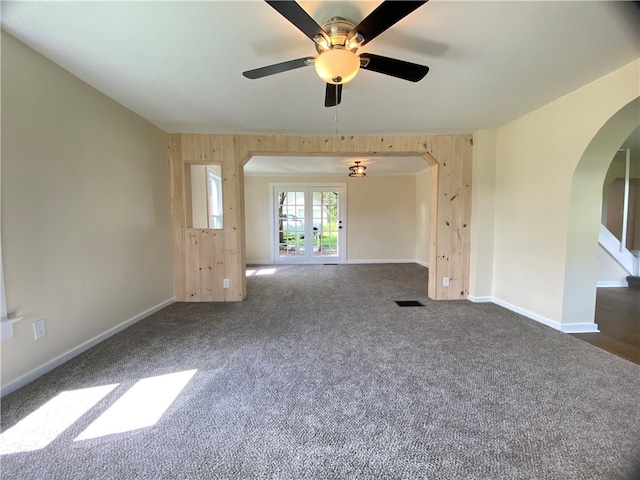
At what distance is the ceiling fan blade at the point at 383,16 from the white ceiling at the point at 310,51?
182 mm

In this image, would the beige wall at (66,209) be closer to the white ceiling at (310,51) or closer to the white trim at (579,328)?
the white ceiling at (310,51)

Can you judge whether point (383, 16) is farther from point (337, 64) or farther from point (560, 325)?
point (560, 325)

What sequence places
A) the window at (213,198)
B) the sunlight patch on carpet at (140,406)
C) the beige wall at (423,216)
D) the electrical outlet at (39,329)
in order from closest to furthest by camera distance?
the sunlight patch on carpet at (140,406), the electrical outlet at (39,329), the window at (213,198), the beige wall at (423,216)

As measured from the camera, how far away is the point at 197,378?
1780 mm

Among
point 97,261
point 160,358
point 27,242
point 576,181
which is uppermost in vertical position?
point 576,181

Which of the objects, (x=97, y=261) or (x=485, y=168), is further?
(x=485, y=168)

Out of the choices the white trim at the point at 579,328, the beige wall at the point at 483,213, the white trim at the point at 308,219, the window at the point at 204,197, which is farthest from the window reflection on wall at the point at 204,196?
the white trim at the point at 579,328

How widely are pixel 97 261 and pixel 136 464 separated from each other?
180 centimetres

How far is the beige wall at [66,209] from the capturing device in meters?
1.64

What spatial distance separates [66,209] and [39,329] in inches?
34.4

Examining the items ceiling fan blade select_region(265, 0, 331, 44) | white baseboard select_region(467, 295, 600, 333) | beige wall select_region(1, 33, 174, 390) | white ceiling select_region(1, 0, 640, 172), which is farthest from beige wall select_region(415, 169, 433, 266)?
beige wall select_region(1, 33, 174, 390)

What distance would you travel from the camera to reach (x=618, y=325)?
2.67m

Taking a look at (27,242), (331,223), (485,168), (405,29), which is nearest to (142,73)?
(27,242)

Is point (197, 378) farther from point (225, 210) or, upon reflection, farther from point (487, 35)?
point (487, 35)
